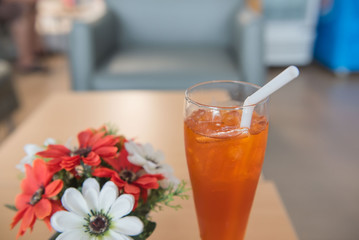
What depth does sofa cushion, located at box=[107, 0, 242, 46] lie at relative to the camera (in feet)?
7.25

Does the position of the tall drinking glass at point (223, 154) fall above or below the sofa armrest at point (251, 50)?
above

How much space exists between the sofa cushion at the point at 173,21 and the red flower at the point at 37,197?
186cm

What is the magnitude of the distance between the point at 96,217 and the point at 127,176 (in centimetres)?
8

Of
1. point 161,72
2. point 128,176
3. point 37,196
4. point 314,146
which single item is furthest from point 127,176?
point 314,146

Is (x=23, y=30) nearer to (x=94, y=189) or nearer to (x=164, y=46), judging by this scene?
(x=164, y=46)

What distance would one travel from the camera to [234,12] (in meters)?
2.19

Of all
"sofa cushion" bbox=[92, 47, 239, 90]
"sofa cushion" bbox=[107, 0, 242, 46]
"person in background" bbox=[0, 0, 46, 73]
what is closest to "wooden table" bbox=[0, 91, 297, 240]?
"sofa cushion" bbox=[92, 47, 239, 90]

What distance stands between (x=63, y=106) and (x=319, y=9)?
2.89m

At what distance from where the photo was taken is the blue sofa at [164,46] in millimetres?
1752

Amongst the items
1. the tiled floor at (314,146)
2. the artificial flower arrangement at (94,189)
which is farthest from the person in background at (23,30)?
the artificial flower arrangement at (94,189)

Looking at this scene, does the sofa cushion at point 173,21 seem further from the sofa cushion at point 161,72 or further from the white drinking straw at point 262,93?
the white drinking straw at point 262,93

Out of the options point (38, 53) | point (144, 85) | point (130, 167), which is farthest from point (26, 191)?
point (38, 53)

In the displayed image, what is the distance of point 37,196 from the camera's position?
46cm

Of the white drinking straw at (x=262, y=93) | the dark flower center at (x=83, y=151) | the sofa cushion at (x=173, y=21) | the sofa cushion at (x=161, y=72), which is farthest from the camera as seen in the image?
→ the sofa cushion at (x=173, y=21)
